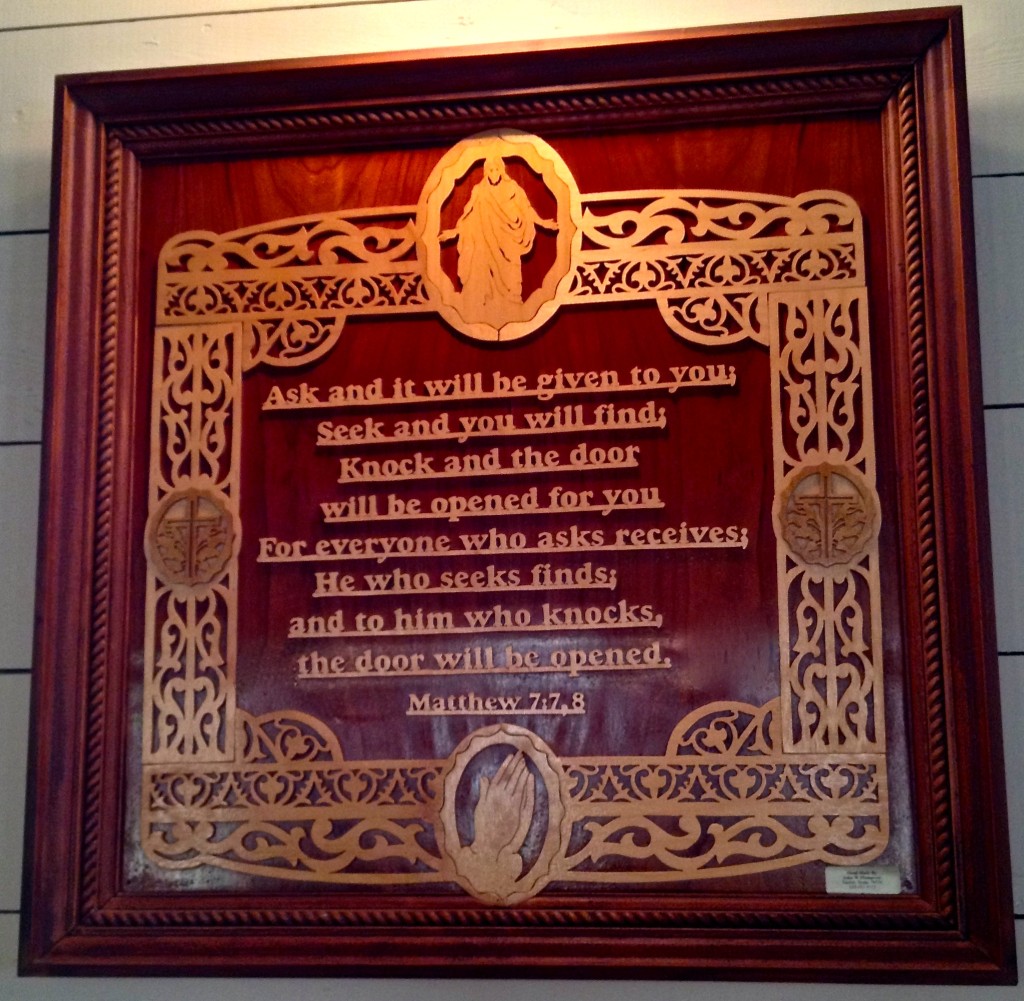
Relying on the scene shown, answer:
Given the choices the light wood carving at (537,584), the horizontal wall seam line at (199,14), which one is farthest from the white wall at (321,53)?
the light wood carving at (537,584)

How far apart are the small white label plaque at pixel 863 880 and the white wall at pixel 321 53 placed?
8 cm

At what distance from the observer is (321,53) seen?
1.24 m

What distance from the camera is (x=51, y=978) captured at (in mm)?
1138

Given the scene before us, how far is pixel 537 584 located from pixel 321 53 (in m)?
0.55

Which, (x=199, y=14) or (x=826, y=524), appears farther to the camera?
(x=199, y=14)

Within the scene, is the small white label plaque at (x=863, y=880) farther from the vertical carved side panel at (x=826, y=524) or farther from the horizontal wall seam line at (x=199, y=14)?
the horizontal wall seam line at (x=199, y=14)

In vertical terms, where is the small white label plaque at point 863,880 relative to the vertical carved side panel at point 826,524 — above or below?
below

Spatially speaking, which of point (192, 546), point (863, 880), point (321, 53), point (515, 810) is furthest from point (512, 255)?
point (863, 880)

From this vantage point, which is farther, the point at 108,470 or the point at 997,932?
the point at 108,470

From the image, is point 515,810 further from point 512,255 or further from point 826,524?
point 512,255

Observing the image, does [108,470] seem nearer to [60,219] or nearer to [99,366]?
[99,366]

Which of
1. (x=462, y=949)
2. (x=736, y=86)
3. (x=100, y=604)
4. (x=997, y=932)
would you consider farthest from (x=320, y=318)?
(x=997, y=932)

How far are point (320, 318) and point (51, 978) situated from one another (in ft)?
2.08

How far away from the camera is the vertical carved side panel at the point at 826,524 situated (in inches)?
42.7
